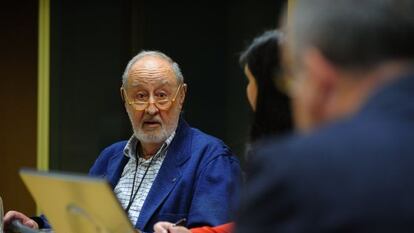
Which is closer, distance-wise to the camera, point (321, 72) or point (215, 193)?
point (321, 72)

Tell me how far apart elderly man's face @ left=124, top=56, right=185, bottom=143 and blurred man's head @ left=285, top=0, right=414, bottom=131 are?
200cm

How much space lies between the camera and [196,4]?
16.9 feet

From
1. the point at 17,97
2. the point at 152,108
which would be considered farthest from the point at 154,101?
the point at 17,97

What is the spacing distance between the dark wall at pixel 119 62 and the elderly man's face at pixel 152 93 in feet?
6.74

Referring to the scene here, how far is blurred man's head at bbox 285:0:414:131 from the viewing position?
904 mm

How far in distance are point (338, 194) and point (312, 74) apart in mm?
189

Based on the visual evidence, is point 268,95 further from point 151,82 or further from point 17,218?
point 17,218

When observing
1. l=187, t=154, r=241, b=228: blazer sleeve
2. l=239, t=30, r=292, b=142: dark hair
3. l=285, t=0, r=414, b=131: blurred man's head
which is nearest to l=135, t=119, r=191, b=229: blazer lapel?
l=187, t=154, r=241, b=228: blazer sleeve

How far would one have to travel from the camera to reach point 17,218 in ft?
9.05

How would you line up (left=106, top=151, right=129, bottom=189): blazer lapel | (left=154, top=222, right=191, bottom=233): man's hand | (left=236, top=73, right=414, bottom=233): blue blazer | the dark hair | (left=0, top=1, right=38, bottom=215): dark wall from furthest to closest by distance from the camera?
(left=0, top=1, right=38, bottom=215): dark wall
(left=106, top=151, right=129, bottom=189): blazer lapel
(left=154, top=222, right=191, bottom=233): man's hand
the dark hair
(left=236, top=73, right=414, bottom=233): blue blazer

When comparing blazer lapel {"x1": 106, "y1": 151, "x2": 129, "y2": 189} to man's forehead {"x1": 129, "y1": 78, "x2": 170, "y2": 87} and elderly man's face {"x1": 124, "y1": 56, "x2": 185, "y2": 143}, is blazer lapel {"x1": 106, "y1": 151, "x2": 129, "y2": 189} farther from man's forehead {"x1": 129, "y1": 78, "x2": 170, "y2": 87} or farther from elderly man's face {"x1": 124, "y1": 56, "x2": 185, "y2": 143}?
man's forehead {"x1": 129, "y1": 78, "x2": 170, "y2": 87}

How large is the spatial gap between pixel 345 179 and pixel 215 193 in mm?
1855

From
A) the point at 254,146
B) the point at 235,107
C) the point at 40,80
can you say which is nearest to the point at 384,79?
the point at 254,146

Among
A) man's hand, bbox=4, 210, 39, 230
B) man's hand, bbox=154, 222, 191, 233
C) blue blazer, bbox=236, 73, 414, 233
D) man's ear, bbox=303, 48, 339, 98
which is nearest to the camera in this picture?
blue blazer, bbox=236, 73, 414, 233
